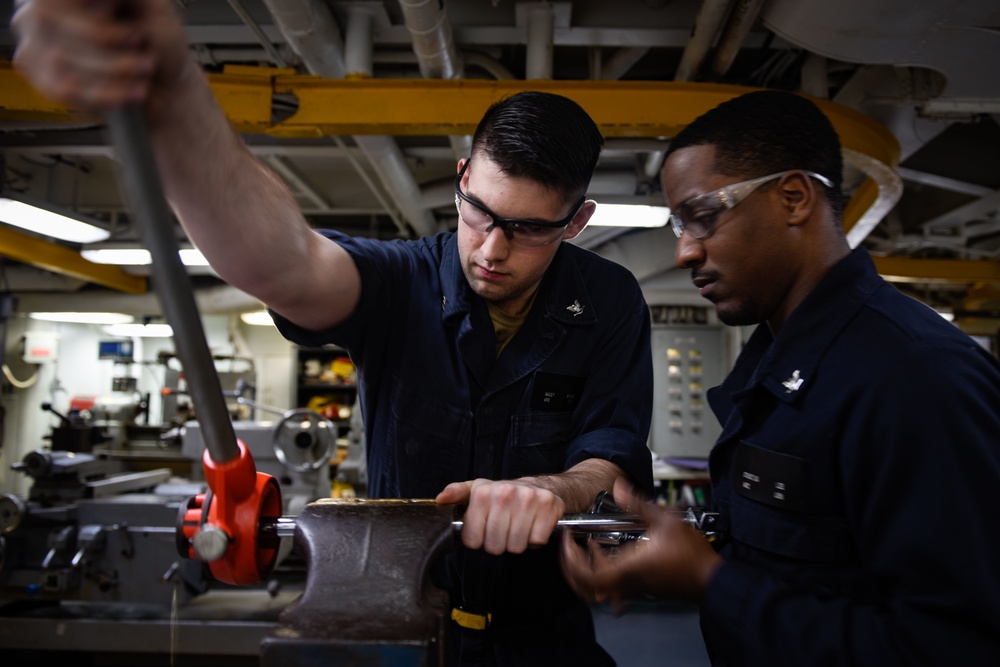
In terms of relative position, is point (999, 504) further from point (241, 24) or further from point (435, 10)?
point (241, 24)

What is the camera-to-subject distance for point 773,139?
3.69 ft

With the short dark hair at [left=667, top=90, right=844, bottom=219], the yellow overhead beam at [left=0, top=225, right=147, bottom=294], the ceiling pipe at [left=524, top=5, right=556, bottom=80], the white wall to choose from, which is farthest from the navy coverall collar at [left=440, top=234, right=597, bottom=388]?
the white wall

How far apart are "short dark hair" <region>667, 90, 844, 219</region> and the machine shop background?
979 mm

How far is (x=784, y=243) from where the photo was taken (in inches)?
43.2

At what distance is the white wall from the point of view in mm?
7363

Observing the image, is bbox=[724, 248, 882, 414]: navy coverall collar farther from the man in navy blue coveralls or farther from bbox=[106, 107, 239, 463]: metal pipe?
bbox=[106, 107, 239, 463]: metal pipe

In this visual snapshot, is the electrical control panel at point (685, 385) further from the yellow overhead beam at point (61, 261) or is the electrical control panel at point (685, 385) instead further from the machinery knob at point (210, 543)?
the machinery knob at point (210, 543)

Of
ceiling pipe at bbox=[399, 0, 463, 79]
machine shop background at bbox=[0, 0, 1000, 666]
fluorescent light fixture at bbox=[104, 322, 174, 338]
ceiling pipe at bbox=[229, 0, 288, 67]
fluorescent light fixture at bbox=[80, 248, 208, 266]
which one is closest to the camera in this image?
ceiling pipe at bbox=[399, 0, 463, 79]

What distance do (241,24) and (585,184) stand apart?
209 centimetres

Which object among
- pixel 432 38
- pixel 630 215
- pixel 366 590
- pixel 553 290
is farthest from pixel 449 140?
pixel 366 590

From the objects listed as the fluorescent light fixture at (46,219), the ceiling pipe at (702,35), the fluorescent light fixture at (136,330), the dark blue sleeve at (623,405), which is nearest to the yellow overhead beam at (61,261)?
the fluorescent light fixture at (46,219)

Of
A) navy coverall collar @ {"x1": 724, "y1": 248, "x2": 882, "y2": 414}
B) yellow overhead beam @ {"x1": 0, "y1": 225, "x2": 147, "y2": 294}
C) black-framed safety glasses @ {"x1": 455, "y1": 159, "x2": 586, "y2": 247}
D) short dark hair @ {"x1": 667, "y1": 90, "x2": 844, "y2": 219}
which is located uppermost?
yellow overhead beam @ {"x1": 0, "y1": 225, "x2": 147, "y2": 294}

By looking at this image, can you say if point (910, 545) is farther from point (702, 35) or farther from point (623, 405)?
point (702, 35)

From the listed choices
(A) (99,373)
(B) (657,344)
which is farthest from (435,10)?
(A) (99,373)
